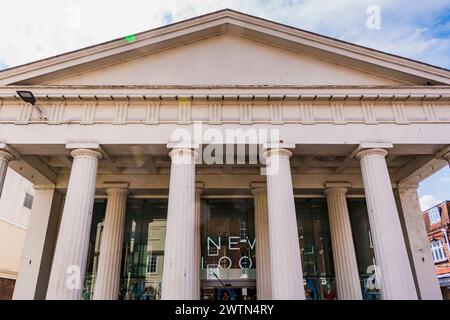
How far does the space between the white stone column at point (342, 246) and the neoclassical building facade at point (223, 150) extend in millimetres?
60

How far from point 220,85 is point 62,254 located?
779 centimetres

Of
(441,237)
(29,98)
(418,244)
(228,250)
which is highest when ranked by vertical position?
(29,98)

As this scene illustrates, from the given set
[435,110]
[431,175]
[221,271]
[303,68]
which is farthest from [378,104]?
[221,271]

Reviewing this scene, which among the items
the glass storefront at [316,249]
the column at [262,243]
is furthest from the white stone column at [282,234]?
the glass storefront at [316,249]

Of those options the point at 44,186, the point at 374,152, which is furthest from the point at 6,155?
the point at 374,152

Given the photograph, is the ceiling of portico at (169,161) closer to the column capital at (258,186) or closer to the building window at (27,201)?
the column capital at (258,186)

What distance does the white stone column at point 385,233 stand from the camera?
34.0ft

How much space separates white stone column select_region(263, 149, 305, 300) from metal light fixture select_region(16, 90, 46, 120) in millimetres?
8342

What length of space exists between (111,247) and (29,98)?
22.3 feet

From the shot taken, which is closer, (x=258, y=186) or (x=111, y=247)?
(x=111, y=247)

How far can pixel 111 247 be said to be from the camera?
1440cm

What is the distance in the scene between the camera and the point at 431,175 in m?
15.6

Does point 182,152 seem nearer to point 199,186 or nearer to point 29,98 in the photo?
point 199,186

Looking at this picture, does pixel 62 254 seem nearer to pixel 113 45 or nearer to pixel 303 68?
pixel 113 45
